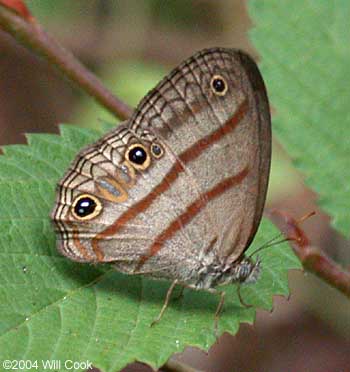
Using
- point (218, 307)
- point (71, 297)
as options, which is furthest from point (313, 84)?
point (71, 297)

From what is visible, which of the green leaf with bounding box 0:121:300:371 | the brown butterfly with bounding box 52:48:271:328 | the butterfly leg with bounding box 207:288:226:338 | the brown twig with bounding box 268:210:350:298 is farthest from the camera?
the brown twig with bounding box 268:210:350:298

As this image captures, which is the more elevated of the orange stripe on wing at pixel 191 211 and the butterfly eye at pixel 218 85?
the butterfly eye at pixel 218 85

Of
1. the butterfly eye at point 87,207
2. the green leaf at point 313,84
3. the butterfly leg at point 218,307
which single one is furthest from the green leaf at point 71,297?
the green leaf at point 313,84

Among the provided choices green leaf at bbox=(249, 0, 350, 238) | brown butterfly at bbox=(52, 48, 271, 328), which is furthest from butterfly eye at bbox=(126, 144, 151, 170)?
green leaf at bbox=(249, 0, 350, 238)

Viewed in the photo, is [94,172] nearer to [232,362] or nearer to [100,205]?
[100,205]

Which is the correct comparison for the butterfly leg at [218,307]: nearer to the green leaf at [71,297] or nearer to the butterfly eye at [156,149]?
the green leaf at [71,297]

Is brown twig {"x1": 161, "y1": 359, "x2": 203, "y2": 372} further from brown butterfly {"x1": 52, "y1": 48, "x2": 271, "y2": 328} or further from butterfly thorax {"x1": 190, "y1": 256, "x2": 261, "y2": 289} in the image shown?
butterfly thorax {"x1": 190, "y1": 256, "x2": 261, "y2": 289}

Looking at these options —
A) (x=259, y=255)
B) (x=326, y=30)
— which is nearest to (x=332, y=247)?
(x=326, y=30)
